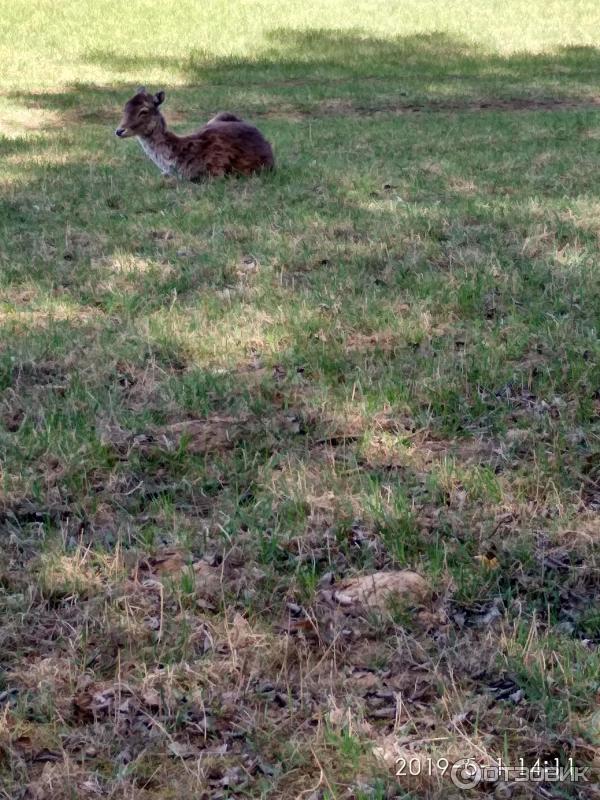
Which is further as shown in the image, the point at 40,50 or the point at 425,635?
the point at 40,50

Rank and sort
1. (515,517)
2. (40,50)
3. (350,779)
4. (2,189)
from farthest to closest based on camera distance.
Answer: (40,50) → (2,189) → (515,517) → (350,779)

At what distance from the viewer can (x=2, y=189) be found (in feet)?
31.2

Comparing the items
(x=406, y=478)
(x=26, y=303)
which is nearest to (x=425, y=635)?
(x=406, y=478)

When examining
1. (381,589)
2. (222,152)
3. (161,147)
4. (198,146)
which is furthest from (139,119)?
(381,589)

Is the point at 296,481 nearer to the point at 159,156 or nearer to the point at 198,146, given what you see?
the point at 198,146

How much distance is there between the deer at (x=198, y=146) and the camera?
972cm

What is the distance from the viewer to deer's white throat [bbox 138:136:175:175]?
989cm

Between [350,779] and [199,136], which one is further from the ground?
[199,136]

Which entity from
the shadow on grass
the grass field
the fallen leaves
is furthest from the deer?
the fallen leaves

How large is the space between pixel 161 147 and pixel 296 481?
21.3 feet

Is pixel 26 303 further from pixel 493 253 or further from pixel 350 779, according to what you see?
pixel 350 779

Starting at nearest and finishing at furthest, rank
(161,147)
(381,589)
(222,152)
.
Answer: (381,589), (222,152), (161,147)

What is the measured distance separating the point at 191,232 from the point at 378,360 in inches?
122

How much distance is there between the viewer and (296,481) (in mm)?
4152
